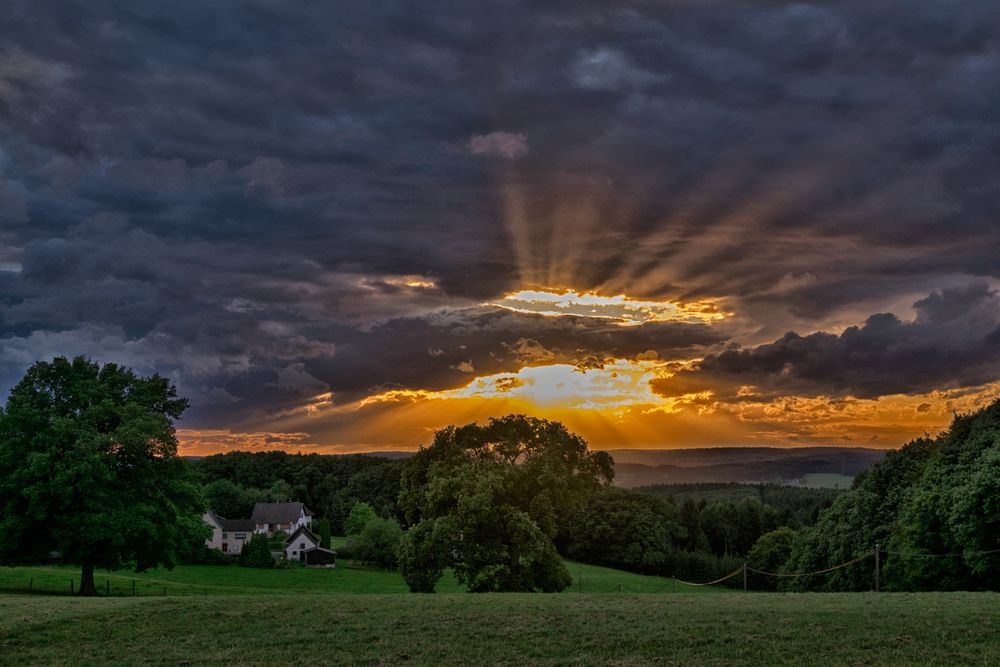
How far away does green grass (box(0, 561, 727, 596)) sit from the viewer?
59.6 metres

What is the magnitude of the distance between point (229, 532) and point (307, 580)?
4281 centimetres

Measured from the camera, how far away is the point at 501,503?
4397 cm

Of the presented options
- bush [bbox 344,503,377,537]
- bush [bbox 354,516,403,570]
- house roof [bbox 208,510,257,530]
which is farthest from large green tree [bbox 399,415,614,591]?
house roof [bbox 208,510,257,530]

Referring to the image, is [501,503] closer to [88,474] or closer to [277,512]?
[88,474]

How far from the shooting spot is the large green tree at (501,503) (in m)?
42.8

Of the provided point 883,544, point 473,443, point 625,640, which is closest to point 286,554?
point 473,443

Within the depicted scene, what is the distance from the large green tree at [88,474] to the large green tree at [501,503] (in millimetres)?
13484

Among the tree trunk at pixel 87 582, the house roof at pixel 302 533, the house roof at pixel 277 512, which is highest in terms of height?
the tree trunk at pixel 87 582

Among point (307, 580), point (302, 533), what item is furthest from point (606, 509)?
point (302, 533)

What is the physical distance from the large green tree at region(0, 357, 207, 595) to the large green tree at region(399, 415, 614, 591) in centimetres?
1348

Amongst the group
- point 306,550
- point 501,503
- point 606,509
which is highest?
point 501,503

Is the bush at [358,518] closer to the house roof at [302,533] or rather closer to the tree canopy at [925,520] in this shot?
the house roof at [302,533]

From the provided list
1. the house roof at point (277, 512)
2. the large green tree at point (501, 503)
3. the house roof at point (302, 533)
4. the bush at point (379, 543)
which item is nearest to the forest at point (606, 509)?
the bush at point (379, 543)

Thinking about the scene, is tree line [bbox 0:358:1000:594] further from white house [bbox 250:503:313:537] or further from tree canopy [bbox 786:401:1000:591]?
white house [bbox 250:503:313:537]
